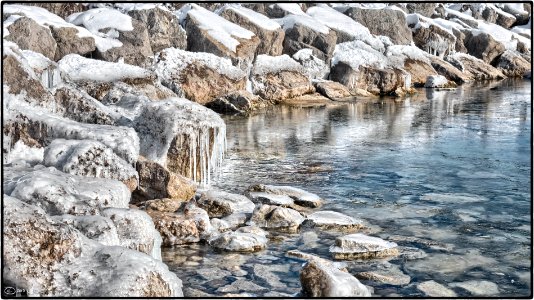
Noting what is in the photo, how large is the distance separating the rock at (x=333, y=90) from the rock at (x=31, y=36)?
14.3m

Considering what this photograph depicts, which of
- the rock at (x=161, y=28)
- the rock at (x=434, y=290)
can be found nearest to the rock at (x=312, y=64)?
the rock at (x=161, y=28)

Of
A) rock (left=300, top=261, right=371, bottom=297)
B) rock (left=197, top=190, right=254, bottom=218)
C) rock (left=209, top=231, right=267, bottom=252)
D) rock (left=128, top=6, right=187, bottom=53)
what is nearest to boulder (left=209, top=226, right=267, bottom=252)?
rock (left=209, top=231, right=267, bottom=252)

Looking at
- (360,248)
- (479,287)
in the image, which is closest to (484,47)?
(360,248)

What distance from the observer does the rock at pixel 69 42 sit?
30.1 metres

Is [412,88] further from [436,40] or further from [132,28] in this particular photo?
[132,28]

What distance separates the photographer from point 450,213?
1240 cm

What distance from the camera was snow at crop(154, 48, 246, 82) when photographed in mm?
30094

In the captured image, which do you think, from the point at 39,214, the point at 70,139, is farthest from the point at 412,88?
the point at 39,214

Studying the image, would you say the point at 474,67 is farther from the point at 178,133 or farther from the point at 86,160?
the point at 86,160

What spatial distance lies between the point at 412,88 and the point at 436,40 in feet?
40.4

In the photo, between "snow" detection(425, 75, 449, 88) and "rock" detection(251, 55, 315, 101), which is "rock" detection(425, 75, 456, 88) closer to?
"snow" detection(425, 75, 449, 88)

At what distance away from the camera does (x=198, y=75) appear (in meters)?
30.1

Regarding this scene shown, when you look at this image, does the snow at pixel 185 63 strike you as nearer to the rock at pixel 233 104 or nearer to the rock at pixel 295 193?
the rock at pixel 233 104

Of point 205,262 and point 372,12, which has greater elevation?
point 372,12
